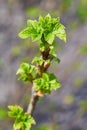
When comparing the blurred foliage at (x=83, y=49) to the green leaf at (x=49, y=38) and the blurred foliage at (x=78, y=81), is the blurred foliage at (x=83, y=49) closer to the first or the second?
the blurred foliage at (x=78, y=81)

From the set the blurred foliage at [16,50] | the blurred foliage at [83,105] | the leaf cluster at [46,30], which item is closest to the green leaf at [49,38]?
the leaf cluster at [46,30]

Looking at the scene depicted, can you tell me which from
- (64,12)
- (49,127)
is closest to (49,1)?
(64,12)

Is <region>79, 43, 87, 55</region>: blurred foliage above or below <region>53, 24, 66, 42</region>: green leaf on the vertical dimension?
above

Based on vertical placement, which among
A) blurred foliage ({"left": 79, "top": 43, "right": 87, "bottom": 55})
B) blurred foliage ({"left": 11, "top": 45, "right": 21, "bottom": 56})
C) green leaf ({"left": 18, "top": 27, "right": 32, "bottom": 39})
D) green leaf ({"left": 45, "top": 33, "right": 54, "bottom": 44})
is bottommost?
green leaf ({"left": 45, "top": 33, "right": 54, "bottom": 44})

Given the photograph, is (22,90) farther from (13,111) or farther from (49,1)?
(13,111)

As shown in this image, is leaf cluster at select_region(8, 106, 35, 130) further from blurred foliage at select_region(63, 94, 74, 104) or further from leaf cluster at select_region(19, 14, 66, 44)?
blurred foliage at select_region(63, 94, 74, 104)

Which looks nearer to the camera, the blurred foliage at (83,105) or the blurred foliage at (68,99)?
the blurred foliage at (83,105)

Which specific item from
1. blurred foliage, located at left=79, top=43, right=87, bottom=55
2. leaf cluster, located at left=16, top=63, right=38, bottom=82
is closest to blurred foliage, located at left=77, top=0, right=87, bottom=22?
blurred foliage, located at left=79, top=43, right=87, bottom=55
